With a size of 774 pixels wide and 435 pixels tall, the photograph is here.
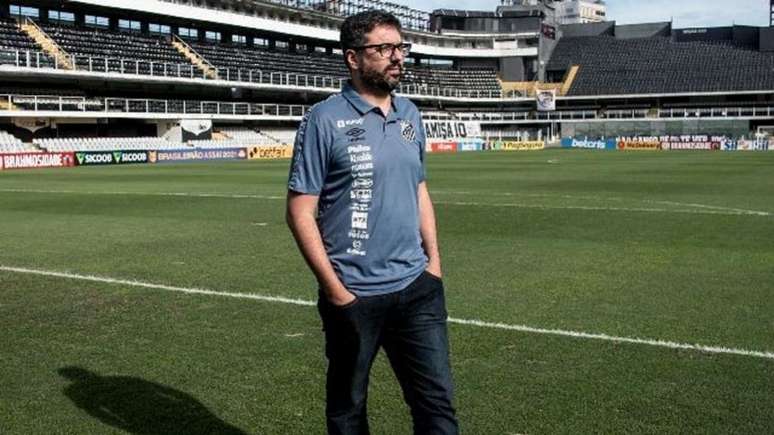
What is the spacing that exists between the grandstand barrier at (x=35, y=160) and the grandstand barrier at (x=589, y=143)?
45.7 meters

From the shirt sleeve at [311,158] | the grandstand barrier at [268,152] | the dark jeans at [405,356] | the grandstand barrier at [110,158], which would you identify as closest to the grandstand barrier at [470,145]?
the grandstand barrier at [268,152]

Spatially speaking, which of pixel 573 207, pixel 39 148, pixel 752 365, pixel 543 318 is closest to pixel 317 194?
pixel 752 365

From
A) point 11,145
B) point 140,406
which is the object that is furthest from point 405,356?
point 11,145

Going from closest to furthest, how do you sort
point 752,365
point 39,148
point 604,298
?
point 752,365 < point 604,298 < point 39,148

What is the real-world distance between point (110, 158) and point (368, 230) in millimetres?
46207

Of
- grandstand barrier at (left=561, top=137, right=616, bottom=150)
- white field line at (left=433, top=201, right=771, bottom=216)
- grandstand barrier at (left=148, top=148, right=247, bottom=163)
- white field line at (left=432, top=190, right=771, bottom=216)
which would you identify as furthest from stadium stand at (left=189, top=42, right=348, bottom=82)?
white field line at (left=433, top=201, right=771, bottom=216)

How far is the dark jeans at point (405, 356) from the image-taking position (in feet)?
11.6

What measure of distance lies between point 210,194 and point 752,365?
61.5ft

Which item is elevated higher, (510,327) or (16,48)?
(16,48)

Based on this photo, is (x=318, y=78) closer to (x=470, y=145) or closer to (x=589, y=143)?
(x=470, y=145)

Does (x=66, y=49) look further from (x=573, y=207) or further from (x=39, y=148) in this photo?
(x=573, y=207)

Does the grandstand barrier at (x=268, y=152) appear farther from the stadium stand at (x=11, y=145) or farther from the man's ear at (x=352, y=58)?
the man's ear at (x=352, y=58)

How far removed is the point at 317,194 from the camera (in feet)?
11.3

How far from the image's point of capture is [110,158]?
4688 centimetres
